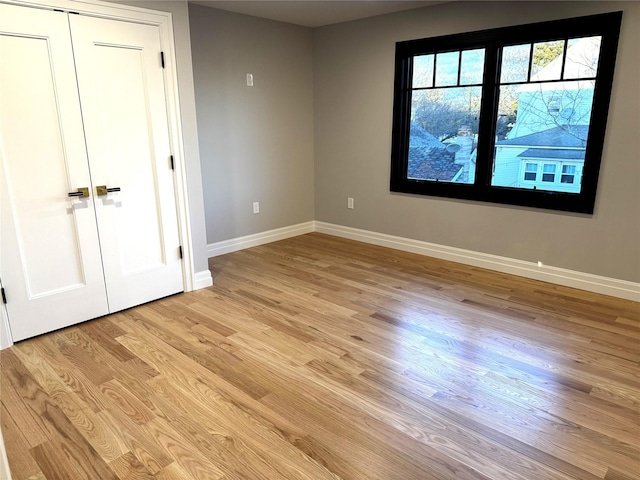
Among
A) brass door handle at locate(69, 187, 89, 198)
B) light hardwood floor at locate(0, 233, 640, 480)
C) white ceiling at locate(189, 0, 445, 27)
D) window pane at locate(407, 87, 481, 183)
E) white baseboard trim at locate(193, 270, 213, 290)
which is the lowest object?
light hardwood floor at locate(0, 233, 640, 480)

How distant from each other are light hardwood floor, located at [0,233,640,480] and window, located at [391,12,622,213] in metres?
1.01

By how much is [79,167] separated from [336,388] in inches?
84.9

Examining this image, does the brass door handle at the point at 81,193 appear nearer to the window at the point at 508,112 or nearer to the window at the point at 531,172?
the window at the point at 508,112

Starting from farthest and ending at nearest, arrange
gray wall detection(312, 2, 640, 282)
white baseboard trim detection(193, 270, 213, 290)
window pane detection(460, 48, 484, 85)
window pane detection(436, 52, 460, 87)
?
1. window pane detection(436, 52, 460, 87)
2. window pane detection(460, 48, 484, 85)
3. white baseboard trim detection(193, 270, 213, 290)
4. gray wall detection(312, 2, 640, 282)

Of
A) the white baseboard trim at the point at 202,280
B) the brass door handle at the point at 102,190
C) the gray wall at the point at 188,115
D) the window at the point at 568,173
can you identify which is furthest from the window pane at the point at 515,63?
the brass door handle at the point at 102,190

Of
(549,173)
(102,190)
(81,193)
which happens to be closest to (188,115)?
(102,190)

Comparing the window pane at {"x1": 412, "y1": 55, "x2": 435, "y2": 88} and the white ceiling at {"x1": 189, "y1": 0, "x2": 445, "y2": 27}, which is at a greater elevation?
the white ceiling at {"x1": 189, "y1": 0, "x2": 445, "y2": 27}

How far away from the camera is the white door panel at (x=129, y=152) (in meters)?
2.78

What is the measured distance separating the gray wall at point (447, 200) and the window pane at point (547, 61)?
0.21 metres

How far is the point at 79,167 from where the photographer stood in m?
2.77

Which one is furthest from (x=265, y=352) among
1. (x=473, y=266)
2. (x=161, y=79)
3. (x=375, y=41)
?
(x=375, y=41)

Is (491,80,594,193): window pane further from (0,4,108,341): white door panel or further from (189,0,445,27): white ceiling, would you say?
(0,4,108,341): white door panel

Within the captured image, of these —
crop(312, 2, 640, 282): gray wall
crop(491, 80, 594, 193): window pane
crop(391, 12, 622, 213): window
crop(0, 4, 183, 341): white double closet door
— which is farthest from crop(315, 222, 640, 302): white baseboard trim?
crop(0, 4, 183, 341): white double closet door

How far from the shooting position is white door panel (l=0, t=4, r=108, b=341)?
2475 mm
